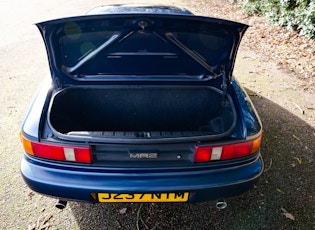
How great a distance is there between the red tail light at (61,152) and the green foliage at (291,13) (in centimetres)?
588

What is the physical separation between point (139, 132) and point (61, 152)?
53 cm

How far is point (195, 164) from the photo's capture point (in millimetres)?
1663

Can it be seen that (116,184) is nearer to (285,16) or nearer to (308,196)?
(308,196)

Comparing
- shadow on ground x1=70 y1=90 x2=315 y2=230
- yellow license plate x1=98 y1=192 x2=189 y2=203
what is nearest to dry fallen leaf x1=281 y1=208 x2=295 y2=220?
shadow on ground x1=70 y1=90 x2=315 y2=230

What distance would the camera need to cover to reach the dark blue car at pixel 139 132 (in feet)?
5.25

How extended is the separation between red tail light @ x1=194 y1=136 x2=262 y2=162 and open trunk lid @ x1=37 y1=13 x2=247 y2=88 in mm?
588

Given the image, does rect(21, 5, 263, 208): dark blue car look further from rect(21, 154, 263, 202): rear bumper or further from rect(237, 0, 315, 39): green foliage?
rect(237, 0, 315, 39): green foliage

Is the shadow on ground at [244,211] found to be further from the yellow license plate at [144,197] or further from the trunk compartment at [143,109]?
the trunk compartment at [143,109]

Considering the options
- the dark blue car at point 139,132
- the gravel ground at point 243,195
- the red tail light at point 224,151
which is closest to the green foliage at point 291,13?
the gravel ground at point 243,195

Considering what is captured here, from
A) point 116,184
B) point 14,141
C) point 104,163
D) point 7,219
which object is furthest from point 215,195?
point 14,141

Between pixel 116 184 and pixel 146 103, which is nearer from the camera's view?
pixel 116 184

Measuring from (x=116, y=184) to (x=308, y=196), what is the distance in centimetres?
187

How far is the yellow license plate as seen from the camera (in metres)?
1.65

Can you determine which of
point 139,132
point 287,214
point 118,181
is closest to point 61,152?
point 118,181
